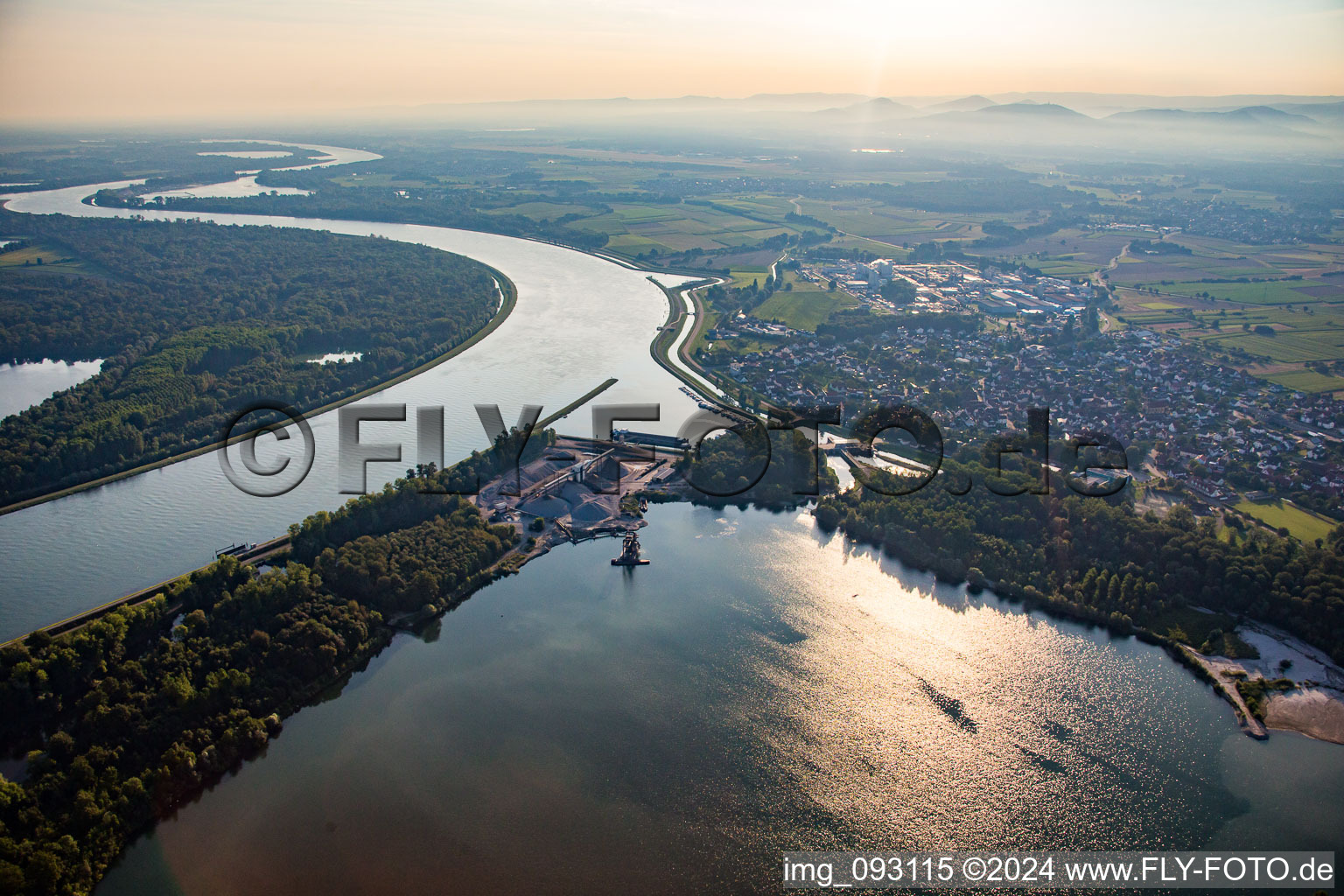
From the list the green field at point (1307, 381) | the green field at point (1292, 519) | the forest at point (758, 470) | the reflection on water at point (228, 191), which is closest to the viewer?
the green field at point (1292, 519)

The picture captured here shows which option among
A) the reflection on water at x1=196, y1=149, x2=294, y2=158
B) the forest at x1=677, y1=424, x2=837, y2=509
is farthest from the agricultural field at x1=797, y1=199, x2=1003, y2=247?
the reflection on water at x1=196, y1=149, x2=294, y2=158

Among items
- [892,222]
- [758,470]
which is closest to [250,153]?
[892,222]

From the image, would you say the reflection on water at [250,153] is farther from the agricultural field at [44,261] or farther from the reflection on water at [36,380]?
the reflection on water at [36,380]

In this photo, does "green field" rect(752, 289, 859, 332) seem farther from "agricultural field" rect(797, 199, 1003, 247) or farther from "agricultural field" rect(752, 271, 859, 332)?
"agricultural field" rect(797, 199, 1003, 247)

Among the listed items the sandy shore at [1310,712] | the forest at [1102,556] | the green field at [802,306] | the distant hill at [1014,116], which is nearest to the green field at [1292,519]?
the forest at [1102,556]

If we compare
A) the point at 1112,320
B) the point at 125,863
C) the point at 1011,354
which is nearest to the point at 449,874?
the point at 125,863

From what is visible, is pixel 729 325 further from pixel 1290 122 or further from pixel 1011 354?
pixel 1290 122
